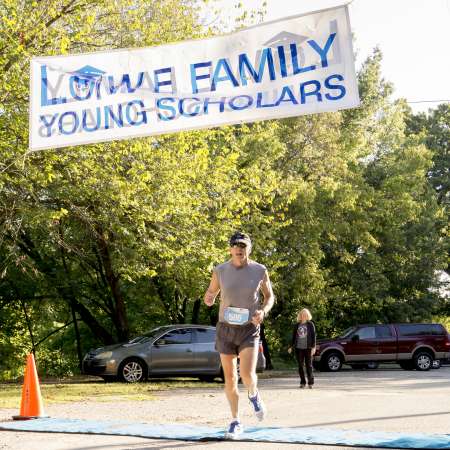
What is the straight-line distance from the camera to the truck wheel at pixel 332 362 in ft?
105

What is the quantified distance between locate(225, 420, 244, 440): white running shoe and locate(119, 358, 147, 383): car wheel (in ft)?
45.3

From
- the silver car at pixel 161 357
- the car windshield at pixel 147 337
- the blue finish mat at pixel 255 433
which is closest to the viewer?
the blue finish mat at pixel 255 433

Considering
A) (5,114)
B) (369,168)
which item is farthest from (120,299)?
(369,168)

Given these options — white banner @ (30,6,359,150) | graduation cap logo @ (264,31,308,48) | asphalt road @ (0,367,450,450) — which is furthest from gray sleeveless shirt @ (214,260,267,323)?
graduation cap logo @ (264,31,308,48)

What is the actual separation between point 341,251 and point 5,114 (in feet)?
71.2

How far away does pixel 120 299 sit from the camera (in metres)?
29.2

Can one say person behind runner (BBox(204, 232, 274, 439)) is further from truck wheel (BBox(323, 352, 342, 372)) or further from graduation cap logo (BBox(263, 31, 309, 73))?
truck wheel (BBox(323, 352, 342, 372))

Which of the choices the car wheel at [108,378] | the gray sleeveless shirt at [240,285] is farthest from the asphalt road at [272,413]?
the car wheel at [108,378]

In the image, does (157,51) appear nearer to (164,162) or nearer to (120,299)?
(164,162)

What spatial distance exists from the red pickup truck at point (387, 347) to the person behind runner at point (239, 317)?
2368cm

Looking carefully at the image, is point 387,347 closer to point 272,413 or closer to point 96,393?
point 96,393

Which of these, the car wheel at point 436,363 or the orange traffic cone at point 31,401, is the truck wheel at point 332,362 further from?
the orange traffic cone at point 31,401

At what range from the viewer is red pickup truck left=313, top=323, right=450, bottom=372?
105ft

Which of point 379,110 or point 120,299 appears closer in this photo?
point 120,299
